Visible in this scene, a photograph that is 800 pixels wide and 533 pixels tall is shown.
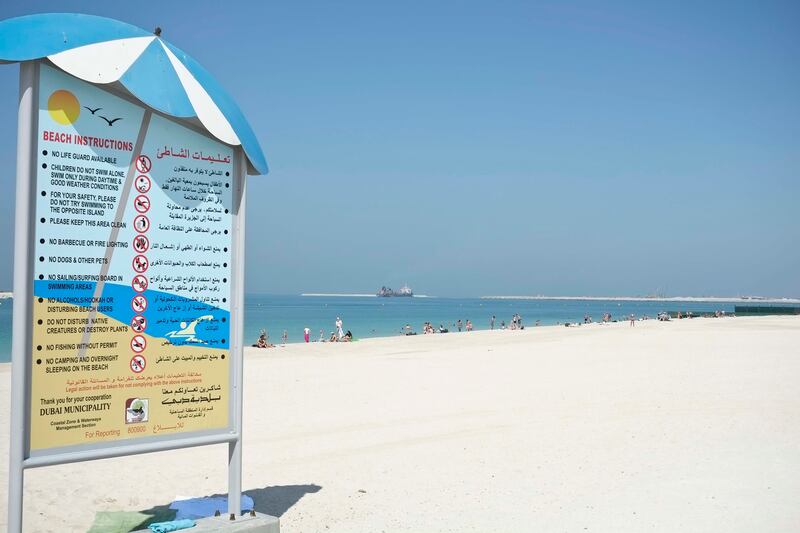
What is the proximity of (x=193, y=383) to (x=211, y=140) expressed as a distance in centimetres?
187

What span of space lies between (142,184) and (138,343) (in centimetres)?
113

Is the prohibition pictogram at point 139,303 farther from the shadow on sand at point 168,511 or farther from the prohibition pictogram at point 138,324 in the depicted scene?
the shadow on sand at point 168,511

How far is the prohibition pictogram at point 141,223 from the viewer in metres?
5.05

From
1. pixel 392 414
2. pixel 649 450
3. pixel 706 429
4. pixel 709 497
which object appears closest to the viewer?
pixel 709 497

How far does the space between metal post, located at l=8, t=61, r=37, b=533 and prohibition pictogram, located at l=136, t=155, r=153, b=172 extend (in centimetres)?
70

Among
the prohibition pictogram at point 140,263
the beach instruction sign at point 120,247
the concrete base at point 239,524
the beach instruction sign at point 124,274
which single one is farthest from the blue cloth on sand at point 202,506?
the prohibition pictogram at point 140,263

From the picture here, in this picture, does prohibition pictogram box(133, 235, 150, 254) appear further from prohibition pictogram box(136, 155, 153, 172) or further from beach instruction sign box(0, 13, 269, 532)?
prohibition pictogram box(136, 155, 153, 172)

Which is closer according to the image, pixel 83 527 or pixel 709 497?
pixel 83 527

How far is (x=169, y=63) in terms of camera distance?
5168 millimetres

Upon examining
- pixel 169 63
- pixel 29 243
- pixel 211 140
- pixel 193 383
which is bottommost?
pixel 193 383

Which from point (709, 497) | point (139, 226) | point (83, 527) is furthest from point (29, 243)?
point (709, 497)

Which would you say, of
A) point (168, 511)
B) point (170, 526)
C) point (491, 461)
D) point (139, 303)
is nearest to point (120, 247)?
point (139, 303)

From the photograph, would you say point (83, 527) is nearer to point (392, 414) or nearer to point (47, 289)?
point (47, 289)

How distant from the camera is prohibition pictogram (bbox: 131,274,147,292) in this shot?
5.03 metres
